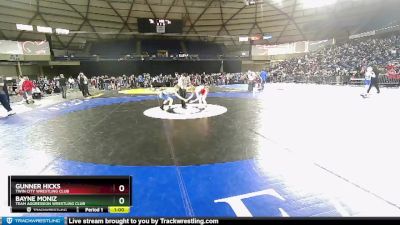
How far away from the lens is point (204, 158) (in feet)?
11.3

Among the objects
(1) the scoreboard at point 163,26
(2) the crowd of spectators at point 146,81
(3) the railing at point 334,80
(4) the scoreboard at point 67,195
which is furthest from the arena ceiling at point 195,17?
(4) the scoreboard at point 67,195

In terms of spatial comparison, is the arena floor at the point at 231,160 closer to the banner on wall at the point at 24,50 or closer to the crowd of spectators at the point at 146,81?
the crowd of spectators at the point at 146,81

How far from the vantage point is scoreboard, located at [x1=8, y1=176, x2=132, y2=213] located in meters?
1.66

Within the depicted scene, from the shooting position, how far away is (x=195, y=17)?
24188mm

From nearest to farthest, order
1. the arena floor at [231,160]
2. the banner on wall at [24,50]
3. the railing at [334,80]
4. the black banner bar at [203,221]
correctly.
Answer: the black banner bar at [203,221] < the arena floor at [231,160] < the railing at [334,80] < the banner on wall at [24,50]

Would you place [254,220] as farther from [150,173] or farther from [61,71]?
[61,71]

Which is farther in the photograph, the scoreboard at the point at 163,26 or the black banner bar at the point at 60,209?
the scoreboard at the point at 163,26

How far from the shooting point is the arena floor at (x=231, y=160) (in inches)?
86.0

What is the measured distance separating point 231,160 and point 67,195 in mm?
2130

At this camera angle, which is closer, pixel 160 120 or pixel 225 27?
pixel 160 120

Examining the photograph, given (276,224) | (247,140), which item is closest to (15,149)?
(247,140)

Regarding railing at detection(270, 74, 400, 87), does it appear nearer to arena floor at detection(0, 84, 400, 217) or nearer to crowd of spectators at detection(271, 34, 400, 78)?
crowd of spectators at detection(271, 34, 400, 78)

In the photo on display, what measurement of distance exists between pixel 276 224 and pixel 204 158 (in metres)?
1.82

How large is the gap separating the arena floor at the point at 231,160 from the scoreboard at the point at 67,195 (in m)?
0.52
